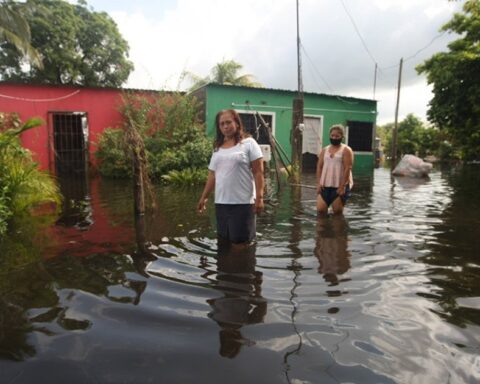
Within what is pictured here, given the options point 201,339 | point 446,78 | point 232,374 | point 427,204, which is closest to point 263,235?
point 201,339

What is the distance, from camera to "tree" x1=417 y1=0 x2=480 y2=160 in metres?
15.5

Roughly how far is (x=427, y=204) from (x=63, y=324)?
26.9 feet

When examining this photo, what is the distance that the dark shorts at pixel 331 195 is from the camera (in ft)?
21.2

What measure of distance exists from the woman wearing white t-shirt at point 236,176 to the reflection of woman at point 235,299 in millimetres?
273

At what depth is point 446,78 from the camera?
1600 centimetres

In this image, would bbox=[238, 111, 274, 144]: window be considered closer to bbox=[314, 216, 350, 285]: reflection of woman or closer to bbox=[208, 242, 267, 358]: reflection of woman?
bbox=[314, 216, 350, 285]: reflection of woman

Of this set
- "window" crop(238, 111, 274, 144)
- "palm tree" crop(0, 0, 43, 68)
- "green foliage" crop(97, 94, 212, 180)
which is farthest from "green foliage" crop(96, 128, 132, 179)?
"window" crop(238, 111, 274, 144)

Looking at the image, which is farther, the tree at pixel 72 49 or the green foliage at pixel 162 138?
the tree at pixel 72 49

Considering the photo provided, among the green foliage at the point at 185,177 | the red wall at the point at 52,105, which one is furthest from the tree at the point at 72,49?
the green foliage at the point at 185,177

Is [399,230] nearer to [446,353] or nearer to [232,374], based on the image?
[446,353]

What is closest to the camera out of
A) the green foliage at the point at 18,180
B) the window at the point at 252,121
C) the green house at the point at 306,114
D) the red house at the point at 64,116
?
the green foliage at the point at 18,180

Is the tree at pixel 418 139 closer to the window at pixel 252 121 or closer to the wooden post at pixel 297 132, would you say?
the window at pixel 252 121

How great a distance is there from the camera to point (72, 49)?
26.0 m

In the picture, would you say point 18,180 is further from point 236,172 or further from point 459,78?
point 459,78
